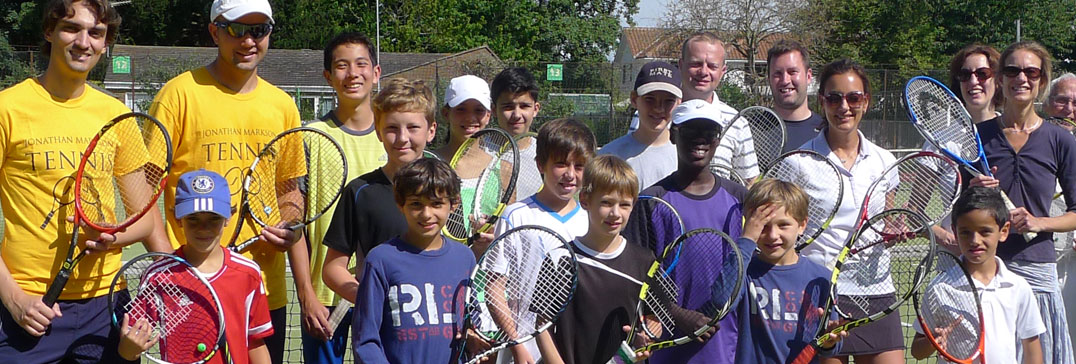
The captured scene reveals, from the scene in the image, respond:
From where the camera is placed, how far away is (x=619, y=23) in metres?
45.5

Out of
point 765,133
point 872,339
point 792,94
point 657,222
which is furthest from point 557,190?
point 792,94

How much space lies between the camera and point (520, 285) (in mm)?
3240

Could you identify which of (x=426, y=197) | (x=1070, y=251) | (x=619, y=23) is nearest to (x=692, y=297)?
(x=426, y=197)

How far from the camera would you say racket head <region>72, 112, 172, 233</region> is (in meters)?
3.15

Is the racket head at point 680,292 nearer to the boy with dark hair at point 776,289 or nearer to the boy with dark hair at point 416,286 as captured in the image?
the boy with dark hair at point 776,289

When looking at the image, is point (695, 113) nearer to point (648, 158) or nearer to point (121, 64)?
point (648, 158)

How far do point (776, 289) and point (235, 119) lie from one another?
191cm

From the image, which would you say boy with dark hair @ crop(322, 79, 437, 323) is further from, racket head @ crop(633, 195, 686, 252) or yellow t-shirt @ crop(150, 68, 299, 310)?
racket head @ crop(633, 195, 686, 252)

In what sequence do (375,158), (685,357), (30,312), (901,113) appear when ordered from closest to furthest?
(30,312) → (685,357) → (375,158) → (901,113)

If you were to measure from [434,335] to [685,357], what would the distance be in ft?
2.74

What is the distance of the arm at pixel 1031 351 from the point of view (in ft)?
12.1

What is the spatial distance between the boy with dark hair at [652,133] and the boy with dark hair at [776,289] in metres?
0.63

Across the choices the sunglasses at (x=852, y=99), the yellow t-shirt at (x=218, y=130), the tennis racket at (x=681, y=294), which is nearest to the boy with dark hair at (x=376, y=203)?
the yellow t-shirt at (x=218, y=130)

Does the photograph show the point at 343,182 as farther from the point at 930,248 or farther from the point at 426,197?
the point at 930,248
